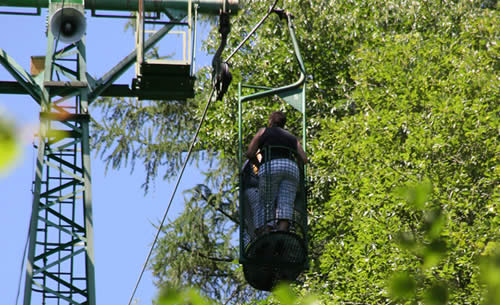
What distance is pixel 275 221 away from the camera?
30.1ft

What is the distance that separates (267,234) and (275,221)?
0.17 metres

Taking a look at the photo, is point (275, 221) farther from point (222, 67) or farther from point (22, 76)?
point (22, 76)

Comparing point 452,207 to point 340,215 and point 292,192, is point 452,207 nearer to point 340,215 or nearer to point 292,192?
point 340,215

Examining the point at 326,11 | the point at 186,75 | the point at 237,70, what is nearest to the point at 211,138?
the point at 237,70

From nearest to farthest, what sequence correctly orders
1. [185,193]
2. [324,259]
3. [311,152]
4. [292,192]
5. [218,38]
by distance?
[292,192]
[324,259]
[311,152]
[218,38]
[185,193]

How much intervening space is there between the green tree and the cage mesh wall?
15.5ft

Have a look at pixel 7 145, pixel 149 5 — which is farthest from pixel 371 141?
pixel 7 145

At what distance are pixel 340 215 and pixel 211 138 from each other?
3726mm

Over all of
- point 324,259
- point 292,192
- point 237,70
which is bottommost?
point 292,192

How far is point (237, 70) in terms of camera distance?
20422 mm

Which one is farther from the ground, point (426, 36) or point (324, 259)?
point (426, 36)

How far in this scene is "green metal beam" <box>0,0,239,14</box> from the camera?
13.5m

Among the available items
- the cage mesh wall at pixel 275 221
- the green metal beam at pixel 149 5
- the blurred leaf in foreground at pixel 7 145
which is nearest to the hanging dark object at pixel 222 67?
the cage mesh wall at pixel 275 221

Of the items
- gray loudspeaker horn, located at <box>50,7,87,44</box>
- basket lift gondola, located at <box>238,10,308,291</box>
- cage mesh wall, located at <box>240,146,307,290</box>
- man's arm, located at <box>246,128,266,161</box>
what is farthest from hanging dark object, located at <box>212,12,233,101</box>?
gray loudspeaker horn, located at <box>50,7,87,44</box>
